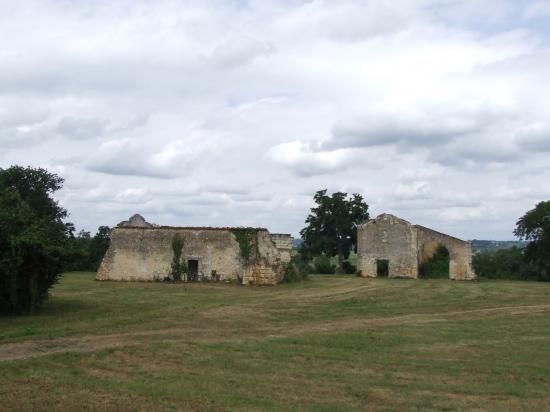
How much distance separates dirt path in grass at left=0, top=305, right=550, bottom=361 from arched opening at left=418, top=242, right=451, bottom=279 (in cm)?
1762

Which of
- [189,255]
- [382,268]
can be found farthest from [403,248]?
[189,255]

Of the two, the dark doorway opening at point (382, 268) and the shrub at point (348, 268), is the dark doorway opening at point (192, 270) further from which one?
the shrub at point (348, 268)

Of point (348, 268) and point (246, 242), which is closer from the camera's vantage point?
point (246, 242)

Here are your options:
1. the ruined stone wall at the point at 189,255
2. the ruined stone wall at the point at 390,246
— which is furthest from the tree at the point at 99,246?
the ruined stone wall at the point at 390,246

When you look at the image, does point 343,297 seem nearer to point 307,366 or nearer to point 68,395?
point 307,366

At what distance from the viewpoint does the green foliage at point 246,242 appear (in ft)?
98.8

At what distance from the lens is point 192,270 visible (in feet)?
101

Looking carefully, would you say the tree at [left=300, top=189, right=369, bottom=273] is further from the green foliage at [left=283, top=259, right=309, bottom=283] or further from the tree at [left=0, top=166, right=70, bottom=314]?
the tree at [left=0, top=166, right=70, bottom=314]

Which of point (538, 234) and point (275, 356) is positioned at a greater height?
point (538, 234)

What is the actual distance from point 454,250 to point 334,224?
32.0ft

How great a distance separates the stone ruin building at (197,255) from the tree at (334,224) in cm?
1217

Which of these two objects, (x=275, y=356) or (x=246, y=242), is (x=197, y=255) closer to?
(x=246, y=242)

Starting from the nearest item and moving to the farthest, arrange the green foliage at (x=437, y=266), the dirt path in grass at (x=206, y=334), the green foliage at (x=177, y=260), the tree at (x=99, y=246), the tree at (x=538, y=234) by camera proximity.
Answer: the dirt path in grass at (x=206, y=334) < the green foliage at (x=177, y=260) < the green foliage at (x=437, y=266) < the tree at (x=538, y=234) < the tree at (x=99, y=246)

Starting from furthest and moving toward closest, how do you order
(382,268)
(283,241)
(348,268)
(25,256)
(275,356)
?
(348,268) < (382,268) < (283,241) < (25,256) < (275,356)
